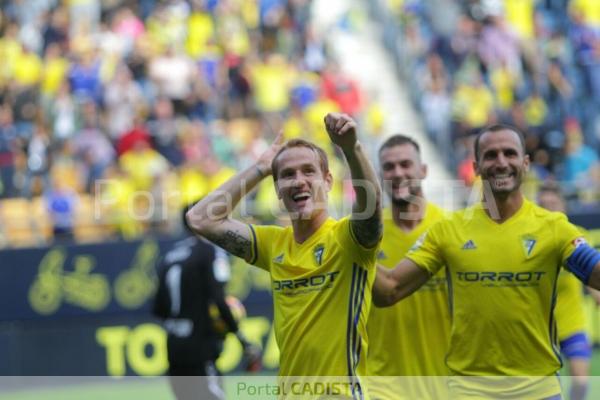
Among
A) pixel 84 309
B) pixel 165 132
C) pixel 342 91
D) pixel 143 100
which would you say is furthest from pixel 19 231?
pixel 342 91

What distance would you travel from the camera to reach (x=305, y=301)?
6395 millimetres

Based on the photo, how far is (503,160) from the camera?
276 inches

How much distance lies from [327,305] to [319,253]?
28cm

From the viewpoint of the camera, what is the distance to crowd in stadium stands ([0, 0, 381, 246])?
54.7 ft

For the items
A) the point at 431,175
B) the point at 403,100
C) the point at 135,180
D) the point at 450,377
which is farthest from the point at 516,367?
the point at 403,100

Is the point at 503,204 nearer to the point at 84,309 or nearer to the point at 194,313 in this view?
the point at 194,313

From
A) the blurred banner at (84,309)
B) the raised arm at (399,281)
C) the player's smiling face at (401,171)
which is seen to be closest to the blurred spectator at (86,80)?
the blurred banner at (84,309)

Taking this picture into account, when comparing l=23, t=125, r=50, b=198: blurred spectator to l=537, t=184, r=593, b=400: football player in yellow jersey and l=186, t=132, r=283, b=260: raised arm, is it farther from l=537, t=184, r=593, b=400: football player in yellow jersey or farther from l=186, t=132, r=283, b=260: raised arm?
l=186, t=132, r=283, b=260: raised arm

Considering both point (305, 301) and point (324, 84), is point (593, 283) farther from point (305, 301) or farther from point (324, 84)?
point (324, 84)

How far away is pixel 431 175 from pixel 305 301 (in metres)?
14.5

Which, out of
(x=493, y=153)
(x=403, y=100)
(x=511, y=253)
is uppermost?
(x=403, y=100)

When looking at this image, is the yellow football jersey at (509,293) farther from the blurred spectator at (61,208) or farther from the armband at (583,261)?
the blurred spectator at (61,208)

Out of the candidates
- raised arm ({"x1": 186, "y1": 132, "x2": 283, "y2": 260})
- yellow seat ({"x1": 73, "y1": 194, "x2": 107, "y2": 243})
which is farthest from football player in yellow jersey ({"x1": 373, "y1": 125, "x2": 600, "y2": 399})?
yellow seat ({"x1": 73, "y1": 194, "x2": 107, "y2": 243})

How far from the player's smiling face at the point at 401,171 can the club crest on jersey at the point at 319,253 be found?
2.11 m
